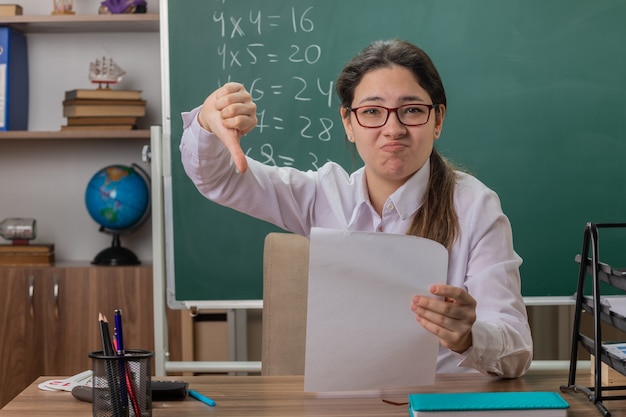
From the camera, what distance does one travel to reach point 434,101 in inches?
62.8

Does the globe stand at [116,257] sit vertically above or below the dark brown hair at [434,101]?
below

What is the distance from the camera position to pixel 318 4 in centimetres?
240

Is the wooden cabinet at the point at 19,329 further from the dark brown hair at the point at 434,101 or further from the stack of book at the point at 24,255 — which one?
the dark brown hair at the point at 434,101

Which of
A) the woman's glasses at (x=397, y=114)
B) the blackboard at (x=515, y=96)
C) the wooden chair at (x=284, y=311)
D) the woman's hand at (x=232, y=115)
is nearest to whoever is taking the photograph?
the woman's hand at (x=232, y=115)

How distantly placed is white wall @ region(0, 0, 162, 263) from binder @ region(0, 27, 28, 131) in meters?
0.06

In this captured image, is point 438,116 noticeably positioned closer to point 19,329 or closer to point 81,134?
point 81,134

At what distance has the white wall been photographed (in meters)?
3.08

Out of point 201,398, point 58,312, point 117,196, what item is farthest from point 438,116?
point 58,312

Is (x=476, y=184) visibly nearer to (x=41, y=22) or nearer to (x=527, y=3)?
(x=527, y=3)

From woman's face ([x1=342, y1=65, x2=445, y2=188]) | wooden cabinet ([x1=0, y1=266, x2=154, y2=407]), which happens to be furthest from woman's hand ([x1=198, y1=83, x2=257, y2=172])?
wooden cabinet ([x1=0, y1=266, x2=154, y2=407])

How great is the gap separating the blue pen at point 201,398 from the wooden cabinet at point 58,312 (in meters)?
1.61

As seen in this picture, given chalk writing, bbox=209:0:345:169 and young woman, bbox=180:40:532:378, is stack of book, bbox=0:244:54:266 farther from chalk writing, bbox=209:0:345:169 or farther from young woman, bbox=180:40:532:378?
young woman, bbox=180:40:532:378

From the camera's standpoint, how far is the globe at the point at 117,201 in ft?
9.32

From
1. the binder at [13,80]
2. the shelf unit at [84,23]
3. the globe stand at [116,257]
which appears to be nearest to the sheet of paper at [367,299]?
the globe stand at [116,257]
